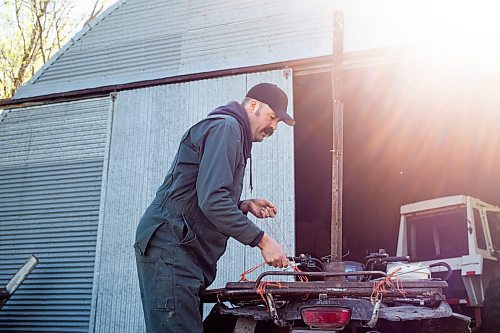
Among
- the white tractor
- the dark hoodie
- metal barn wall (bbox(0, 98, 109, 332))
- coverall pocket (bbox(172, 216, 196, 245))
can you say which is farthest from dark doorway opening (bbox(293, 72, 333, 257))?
coverall pocket (bbox(172, 216, 196, 245))

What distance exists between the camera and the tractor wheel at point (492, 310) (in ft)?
22.3

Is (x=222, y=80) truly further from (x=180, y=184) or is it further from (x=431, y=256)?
(x=180, y=184)

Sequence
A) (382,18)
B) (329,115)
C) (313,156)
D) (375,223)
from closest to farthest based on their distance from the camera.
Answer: (382,18) → (329,115) → (313,156) → (375,223)

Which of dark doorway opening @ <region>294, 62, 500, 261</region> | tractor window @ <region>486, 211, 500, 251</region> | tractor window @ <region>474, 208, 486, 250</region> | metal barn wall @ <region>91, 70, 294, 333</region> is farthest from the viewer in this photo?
dark doorway opening @ <region>294, 62, 500, 261</region>

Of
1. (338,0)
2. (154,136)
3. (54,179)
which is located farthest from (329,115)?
(54,179)

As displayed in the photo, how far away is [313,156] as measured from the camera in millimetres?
12625

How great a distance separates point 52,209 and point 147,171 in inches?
71.6

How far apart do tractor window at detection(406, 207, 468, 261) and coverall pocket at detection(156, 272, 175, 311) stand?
6.44m

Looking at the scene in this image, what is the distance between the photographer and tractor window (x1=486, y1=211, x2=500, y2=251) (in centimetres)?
909

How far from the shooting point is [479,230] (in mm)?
8836

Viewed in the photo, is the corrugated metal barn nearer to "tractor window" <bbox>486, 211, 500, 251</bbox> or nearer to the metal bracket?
"tractor window" <bbox>486, 211, 500, 251</bbox>

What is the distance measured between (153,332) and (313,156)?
9.70 m

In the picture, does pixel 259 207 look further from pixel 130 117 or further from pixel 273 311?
pixel 130 117

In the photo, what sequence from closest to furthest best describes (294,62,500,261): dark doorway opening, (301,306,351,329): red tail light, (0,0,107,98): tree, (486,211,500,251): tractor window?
1. (301,306,351,329): red tail light
2. (486,211,500,251): tractor window
3. (294,62,500,261): dark doorway opening
4. (0,0,107,98): tree
